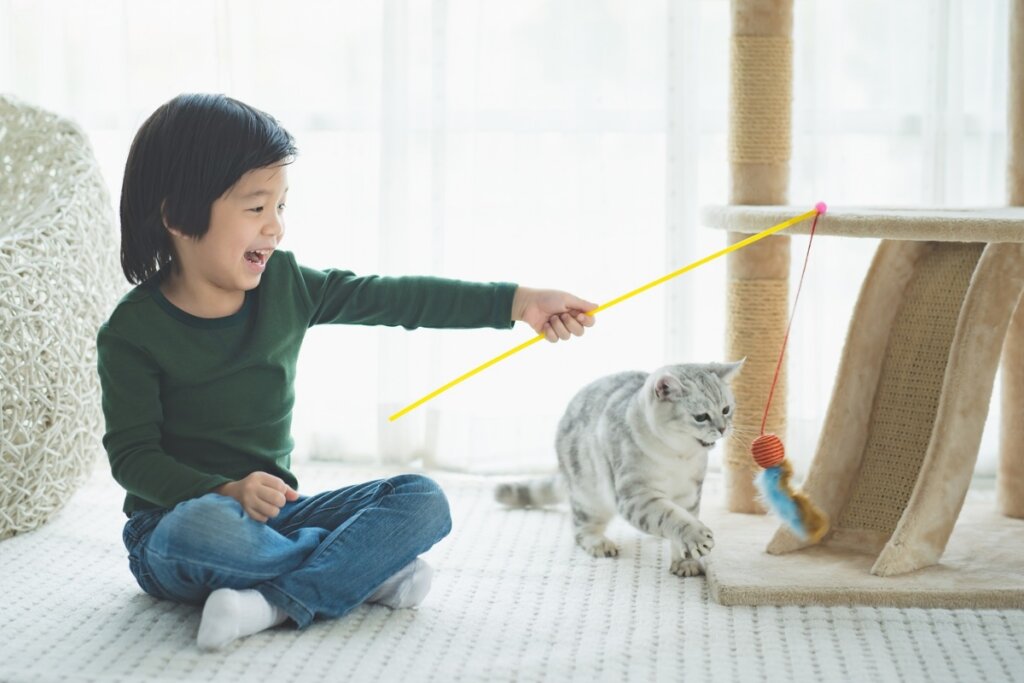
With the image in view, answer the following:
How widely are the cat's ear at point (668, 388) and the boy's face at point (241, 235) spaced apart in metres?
0.55

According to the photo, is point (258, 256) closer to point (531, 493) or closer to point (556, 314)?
point (556, 314)

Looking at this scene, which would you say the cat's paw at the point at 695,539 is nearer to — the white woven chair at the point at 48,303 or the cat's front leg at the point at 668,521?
the cat's front leg at the point at 668,521

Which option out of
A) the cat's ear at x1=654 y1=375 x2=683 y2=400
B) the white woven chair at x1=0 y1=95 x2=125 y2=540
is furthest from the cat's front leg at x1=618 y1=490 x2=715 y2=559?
the white woven chair at x1=0 y1=95 x2=125 y2=540

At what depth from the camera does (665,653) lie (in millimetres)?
1358

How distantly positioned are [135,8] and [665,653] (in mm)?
1584

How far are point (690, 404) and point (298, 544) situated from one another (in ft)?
1.85

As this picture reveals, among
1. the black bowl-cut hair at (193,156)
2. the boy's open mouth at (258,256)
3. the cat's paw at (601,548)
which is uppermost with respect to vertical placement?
the black bowl-cut hair at (193,156)

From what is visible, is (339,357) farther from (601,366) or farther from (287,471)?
(287,471)

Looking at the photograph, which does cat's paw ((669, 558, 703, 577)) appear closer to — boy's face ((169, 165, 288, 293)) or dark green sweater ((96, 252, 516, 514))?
dark green sweater ((96, 252, 516, 514))

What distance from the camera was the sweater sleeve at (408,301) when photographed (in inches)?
A: 61.5

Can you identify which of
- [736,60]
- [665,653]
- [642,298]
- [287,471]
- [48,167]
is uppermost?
[736,60]

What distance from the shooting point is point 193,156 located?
4.65ft

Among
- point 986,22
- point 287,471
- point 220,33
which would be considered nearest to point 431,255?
point 220,33

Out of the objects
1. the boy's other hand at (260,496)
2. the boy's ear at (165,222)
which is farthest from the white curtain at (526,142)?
the boy's other hand at (260,496)
